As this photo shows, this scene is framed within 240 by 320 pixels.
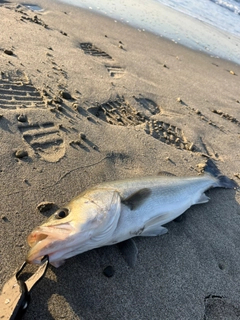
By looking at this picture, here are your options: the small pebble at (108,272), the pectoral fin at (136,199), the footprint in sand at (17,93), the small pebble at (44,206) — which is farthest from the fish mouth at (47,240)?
the footprint in sand at (17,93)

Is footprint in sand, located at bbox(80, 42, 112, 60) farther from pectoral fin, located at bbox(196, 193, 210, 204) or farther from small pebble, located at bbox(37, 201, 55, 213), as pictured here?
small pebble, located at bbox(37, 201, 55, 213)

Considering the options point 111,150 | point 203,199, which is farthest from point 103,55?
point 203,199

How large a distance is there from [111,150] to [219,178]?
1.66 metres

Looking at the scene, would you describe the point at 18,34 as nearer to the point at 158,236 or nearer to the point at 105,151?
the point at 105,151

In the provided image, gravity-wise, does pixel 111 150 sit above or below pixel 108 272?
above

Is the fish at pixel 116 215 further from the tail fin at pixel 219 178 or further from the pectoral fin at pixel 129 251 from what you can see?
the tail fin at pixel 219 178

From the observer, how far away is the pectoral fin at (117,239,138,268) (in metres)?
3.23

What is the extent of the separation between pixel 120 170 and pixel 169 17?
31.5 feet

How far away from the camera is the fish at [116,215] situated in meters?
2.65

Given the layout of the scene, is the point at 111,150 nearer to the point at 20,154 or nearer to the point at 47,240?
the point at 20,154

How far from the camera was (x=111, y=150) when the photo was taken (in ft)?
15.0

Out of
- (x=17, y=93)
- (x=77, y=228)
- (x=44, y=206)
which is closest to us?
(x=77, y=228)

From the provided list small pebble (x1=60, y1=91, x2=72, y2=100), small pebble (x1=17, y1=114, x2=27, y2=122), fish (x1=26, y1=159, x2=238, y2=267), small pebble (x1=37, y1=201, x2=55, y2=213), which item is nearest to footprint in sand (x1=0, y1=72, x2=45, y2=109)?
small pebble (x1=17, y1=114, x2=27, y2=122)

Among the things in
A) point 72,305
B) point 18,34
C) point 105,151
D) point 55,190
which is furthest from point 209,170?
point 18,34
